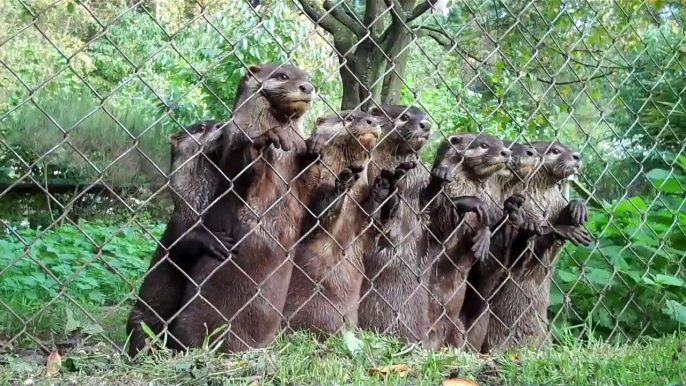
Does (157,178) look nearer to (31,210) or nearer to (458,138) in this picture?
(31,210)

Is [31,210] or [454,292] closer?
[454,292]

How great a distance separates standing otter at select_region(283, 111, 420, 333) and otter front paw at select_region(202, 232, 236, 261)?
458 millimetres

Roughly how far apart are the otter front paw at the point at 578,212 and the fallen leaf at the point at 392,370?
1.81m

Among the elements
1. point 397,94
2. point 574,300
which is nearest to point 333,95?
point 397,94

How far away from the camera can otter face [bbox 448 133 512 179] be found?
14.5ft

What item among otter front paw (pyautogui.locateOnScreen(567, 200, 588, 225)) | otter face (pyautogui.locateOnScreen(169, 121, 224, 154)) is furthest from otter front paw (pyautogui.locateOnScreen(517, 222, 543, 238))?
otter face (pyautogui.locateOnScreen(169, 121, 224, 154))

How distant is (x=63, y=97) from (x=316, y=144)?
24.3 ft

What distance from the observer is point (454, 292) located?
413 centimetres

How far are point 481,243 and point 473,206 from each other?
200 mm

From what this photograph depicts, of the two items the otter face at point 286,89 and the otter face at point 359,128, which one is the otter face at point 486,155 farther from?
the otter face at point 286,89

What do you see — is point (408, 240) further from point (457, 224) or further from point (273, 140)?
point (273, 140)

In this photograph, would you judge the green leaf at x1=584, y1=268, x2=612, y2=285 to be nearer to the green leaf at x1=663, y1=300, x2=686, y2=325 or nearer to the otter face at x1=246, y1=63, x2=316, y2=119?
the green leaf at x1=663, y1=300, x2=686, y2=325

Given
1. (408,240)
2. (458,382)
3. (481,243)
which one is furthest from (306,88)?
(458,382)

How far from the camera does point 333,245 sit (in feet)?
13.4
